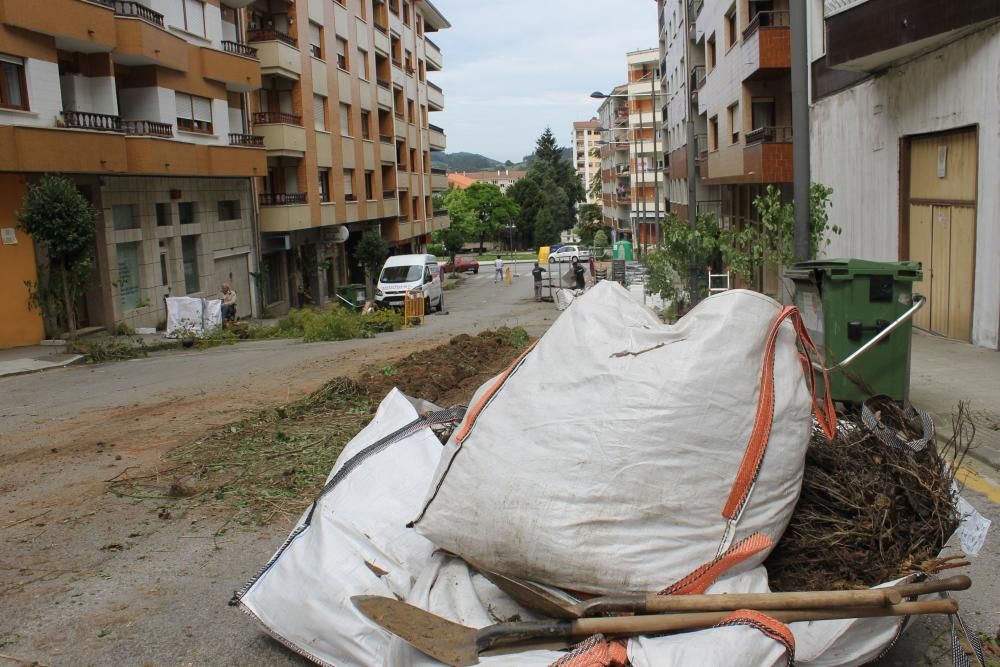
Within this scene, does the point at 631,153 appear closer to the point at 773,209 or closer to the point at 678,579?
the point at 773,209

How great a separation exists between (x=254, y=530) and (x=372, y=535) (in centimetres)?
176

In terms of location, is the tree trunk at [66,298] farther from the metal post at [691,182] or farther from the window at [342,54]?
the window at [342,54]

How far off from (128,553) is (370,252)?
118 feet

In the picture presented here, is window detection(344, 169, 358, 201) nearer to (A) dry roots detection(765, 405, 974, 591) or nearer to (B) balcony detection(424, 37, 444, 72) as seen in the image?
(B) balcony detection(424, 37, 444, 72)

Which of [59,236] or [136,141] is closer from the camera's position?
[59,236]

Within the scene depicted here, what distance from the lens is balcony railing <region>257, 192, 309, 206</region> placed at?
32.1 m

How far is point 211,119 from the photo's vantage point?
27047mm

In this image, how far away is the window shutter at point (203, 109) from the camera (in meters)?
26.2

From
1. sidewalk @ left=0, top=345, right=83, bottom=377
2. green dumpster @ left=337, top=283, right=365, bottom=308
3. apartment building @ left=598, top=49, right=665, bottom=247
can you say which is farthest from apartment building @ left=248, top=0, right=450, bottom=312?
apartment building @ left=598, top=49, right=665, bottom=247

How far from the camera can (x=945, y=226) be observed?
13.4 meters

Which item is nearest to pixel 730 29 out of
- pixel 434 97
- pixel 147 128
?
pixel 147 128

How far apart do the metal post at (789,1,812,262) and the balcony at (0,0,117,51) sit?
14886 mm

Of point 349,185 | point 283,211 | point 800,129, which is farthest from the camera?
point 349,185

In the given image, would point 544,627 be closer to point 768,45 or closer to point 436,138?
point 768,45
